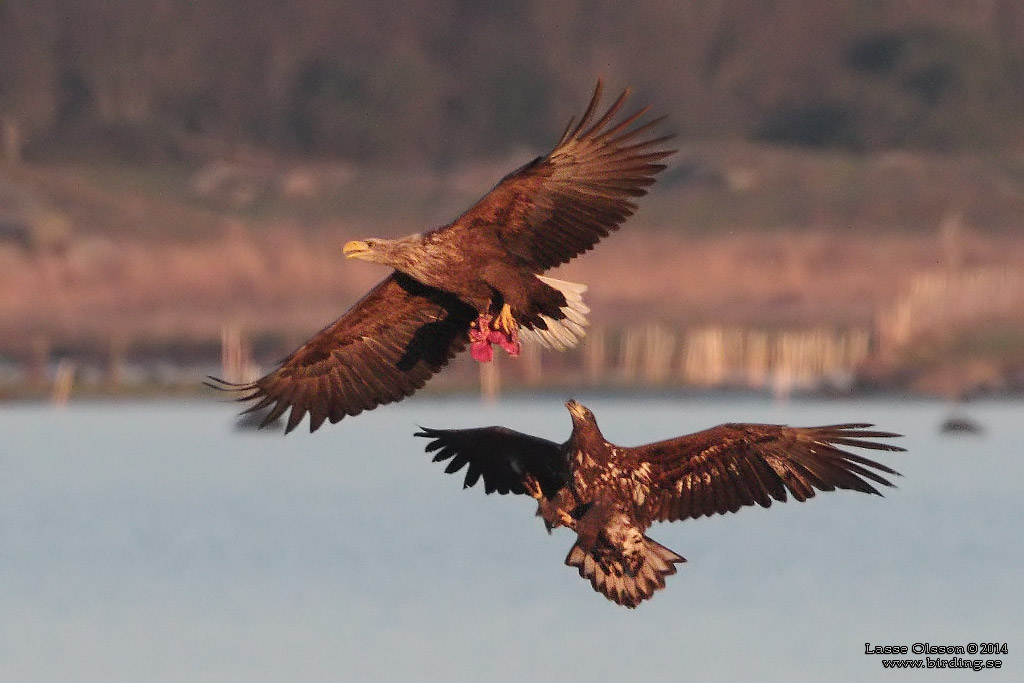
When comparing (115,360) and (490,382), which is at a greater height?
(115,360)

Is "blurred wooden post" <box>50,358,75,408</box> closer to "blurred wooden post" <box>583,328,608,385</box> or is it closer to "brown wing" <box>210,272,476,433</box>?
"blurred wooden post" <box>583,328,608,385</box>

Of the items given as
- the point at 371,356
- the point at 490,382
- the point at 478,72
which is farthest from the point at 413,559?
the point at 478,72

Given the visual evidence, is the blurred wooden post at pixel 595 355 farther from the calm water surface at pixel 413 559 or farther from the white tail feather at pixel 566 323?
the white tail feather at pixel 566 323

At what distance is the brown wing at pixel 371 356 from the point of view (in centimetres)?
1282

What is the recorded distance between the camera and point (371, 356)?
42.3ft

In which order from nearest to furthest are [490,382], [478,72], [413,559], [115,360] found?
1. [413,559]
2. [490,382]
3. [115,360]
4. [478,72]

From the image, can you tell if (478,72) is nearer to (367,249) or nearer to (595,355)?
(595,355)

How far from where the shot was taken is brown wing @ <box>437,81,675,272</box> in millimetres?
11953

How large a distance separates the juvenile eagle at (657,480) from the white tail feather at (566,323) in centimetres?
78

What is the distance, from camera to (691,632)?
1841 cm

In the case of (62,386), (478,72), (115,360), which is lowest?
(62,386)

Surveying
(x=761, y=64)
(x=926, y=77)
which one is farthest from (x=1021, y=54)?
(x=761, y=64)

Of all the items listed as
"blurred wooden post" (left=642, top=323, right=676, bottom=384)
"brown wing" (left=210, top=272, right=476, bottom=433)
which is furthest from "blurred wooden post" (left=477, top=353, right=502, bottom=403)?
"brown wing" (left=210, top=272, right=476, bottom=433)

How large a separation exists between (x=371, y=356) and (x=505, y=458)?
1416 mm
